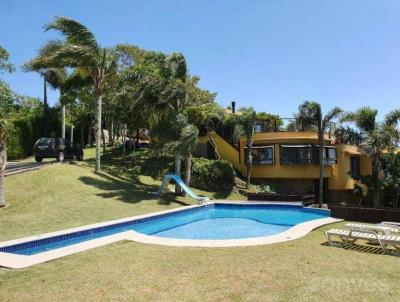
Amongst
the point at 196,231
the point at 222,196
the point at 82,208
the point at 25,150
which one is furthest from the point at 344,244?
the point at 25,150

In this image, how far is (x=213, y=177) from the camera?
24578 mm

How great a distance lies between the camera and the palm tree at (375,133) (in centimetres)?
2059

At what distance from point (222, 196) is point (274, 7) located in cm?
1174

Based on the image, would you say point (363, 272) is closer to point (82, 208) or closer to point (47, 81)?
point (82, 208)

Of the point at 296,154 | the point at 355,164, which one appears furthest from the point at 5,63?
the point at 355,164

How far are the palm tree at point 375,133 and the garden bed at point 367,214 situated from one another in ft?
20.6

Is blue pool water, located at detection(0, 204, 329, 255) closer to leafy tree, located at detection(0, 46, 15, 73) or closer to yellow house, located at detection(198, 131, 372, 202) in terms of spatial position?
yellow house, located at detection(198, 131, 372, 202)

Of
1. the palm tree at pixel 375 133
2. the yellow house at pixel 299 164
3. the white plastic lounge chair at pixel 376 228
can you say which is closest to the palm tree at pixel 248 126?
the yellow house at pixel 299 164

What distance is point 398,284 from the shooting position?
6.30 m

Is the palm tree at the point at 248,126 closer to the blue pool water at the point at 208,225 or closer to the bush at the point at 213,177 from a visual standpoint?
the bush at the point at 213,177

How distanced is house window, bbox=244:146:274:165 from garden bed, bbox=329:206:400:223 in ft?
34.3

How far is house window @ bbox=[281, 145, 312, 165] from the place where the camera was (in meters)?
25.3

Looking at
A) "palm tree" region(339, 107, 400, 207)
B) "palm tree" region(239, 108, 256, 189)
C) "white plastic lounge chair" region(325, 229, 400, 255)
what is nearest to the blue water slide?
"palm tree" region(239, 108, 256, 189)

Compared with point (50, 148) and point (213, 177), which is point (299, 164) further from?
point (50, 148)
